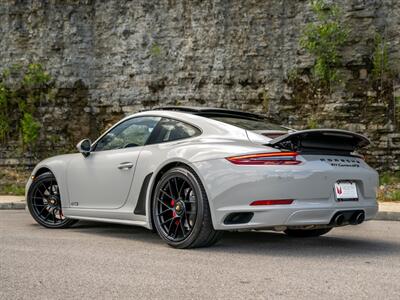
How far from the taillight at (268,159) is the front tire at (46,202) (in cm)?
309

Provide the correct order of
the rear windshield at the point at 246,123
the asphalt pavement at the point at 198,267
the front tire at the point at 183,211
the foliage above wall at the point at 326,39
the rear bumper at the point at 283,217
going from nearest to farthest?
the asphalt pavement at the point at 198,267 < the rear bumper at the point at 283,217 < the front tire at the point at 183,211 < the rear windshield at the point at 246,123 < the foliage above wall at the point at 326,39

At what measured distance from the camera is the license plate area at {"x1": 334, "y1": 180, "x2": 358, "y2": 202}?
5.74 m

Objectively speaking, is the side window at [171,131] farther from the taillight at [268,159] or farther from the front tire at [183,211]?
the taillight at [268,159]

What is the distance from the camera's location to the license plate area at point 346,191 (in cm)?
574

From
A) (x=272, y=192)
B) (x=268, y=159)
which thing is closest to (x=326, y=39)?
(x=268, y=159)

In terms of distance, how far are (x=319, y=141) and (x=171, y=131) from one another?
1.61 m

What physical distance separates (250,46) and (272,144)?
39.6 feet

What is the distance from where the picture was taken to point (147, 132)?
680 centimetres

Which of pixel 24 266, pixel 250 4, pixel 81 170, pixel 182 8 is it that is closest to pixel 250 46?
pixel 250 4

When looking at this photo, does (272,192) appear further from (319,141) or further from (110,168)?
(110,168)

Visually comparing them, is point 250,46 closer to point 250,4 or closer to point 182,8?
point 250,4

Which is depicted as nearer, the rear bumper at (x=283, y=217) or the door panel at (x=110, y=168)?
the rear bumper at (x=283, y=217)

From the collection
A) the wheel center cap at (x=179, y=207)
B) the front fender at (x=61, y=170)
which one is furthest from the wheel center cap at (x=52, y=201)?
the wheel center cap at (x=179, y=207)

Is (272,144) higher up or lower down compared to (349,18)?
lower down
